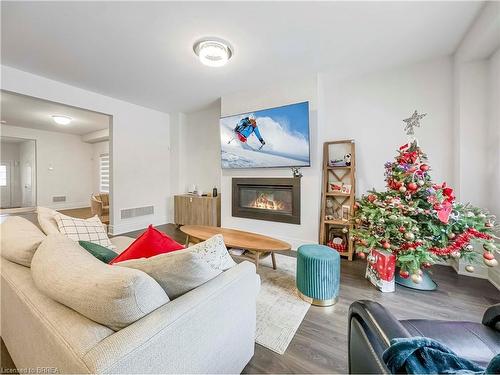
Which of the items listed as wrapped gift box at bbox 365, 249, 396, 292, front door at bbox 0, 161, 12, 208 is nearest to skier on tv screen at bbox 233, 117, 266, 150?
wrapped gift box at bbox 365, 249, 396, 292

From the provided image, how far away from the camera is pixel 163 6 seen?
1.86 metres

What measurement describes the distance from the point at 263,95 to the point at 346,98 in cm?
128

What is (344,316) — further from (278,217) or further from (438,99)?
(438,99)

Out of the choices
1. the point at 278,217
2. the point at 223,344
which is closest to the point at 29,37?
the point at 223,344

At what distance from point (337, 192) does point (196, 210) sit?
8.79 ft

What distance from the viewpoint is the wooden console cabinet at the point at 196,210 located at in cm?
414

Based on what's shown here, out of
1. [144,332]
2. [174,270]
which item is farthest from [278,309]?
[144,332]

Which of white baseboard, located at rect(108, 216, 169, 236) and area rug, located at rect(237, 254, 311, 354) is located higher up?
white baseboard, located at rect(108, 216, 169, 236)

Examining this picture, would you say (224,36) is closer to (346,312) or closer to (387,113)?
(387,113)

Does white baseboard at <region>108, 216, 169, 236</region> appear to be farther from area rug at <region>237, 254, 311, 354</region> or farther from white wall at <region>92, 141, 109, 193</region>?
white wall at <region>92, 141, 109, 193</region>

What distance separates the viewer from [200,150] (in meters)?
4.85

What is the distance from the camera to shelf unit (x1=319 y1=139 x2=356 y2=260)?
2996 mm

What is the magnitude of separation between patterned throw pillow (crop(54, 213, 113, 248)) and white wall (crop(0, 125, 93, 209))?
6.61 metres

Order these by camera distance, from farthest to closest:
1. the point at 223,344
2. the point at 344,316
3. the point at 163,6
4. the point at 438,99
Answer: the point at 438,99 < the point at 163,6 < the point at 344,316 < the point at 223,344
